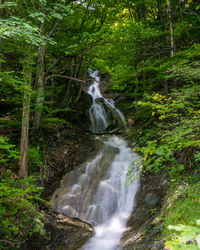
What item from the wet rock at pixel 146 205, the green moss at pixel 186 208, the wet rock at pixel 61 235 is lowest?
the wet rock at pixel 61 235

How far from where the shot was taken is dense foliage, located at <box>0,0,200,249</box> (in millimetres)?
3213

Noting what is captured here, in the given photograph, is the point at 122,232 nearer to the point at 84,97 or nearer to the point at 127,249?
the point at 127,249

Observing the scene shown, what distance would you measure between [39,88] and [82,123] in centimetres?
536

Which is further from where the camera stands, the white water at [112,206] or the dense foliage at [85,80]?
the white water at [112,206]

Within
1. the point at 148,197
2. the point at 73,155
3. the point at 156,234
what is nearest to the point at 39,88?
the point at 73,155

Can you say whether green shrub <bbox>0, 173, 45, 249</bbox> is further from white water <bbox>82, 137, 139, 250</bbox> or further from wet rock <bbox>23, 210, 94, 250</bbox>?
white water <bbox>82, 137, 139, 250</bbox>

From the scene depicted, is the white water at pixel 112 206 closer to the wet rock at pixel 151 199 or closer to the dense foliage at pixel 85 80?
the wet rock at pixel 151 199

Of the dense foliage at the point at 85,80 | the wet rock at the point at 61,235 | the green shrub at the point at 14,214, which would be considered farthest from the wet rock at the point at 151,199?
the green shrub at the point at 14,214

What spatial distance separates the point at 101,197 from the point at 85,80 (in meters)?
4.75

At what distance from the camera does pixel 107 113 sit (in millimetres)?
13219

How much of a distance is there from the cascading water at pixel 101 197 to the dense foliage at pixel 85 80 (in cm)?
122

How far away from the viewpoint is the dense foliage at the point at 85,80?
321 centimetres

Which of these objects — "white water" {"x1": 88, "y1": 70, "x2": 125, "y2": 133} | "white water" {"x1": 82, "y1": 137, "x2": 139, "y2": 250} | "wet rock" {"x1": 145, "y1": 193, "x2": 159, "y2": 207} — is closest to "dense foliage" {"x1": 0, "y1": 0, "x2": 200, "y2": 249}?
"wet rock" {"x1": 145, "y1": 193, "x2": 159, "y2": 207}

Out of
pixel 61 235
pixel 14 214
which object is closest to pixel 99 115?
pixel 61 235
